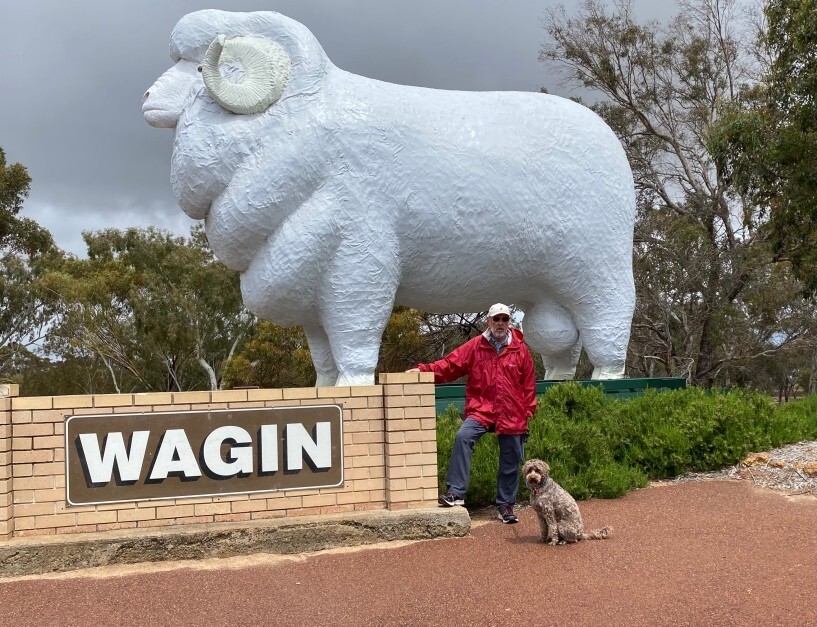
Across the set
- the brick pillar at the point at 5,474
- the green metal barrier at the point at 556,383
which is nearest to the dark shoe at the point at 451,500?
the green metal barrier at the point at 556,383

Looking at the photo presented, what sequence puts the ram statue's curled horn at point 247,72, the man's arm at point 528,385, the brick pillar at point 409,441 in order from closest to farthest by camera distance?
the brick pillar at point 409,441 → the man's arm at point 528,385 → the ram statue's curled horn at point 247,72

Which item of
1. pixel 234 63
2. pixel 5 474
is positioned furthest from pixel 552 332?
pixel 5 474

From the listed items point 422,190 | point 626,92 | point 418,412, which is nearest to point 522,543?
point 418,412

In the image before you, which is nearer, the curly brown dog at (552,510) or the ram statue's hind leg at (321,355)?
the curly brown dog at (552,510)

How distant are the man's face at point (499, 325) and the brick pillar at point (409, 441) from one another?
50 centimetres

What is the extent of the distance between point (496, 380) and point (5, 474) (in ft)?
9.15

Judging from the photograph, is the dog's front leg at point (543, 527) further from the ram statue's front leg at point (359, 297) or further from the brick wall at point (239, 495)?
the ram statue's front leg at point (359, 297)

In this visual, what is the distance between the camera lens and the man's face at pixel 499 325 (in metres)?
4.79

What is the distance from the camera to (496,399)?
4809 millimetres

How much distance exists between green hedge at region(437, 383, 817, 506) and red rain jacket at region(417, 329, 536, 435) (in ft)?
2.57

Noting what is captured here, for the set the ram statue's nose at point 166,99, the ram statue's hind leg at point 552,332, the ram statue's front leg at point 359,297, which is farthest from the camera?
the ram statue's hind leg at point 552,332

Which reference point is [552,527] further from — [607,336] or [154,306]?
[154,306]

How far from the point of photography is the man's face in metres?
4.79

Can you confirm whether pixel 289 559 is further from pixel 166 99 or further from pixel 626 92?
pixel 626 92
